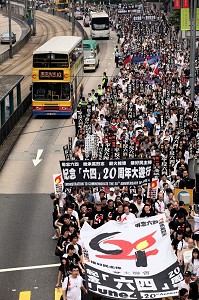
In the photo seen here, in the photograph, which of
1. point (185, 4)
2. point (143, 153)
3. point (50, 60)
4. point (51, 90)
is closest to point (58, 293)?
point (143, 153)

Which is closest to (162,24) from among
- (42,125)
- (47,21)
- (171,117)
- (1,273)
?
(47,21)

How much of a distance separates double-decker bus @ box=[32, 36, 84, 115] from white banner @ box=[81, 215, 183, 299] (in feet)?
73.8

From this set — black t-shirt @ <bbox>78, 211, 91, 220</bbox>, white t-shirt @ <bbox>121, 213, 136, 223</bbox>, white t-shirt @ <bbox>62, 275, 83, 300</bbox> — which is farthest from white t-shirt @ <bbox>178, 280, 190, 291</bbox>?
black t-shirt @ <bbox>78, 211, 91, 220</bbox>

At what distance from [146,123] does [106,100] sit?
7.12m

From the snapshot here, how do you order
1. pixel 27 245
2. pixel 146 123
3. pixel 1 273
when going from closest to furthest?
1. pixel 1 273
2. pixel 27 245
3. pixel 146 123

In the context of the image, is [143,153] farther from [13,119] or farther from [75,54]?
[75,54]

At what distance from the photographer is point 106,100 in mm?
41875

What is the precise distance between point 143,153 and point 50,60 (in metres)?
15.6

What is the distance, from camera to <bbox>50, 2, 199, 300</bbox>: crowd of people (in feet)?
65.9

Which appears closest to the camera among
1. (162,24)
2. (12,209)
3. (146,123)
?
(12,209)

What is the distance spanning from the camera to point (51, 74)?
4344 cm

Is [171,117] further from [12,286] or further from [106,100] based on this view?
[12,286]

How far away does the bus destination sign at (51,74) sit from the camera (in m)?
43.4

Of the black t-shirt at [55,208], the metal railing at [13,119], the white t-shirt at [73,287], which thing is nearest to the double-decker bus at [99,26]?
the metal railing at [13,119]
